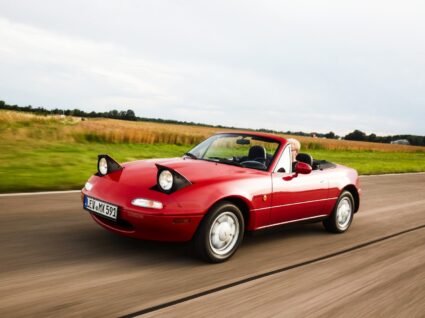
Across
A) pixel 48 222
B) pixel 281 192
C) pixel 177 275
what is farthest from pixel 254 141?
pixel 48 222

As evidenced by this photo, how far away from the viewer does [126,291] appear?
3604 millimetres

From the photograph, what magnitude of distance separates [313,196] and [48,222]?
3.41 metres

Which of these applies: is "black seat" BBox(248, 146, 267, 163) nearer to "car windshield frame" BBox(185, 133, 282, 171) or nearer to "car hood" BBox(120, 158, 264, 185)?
"car windshield frame" BBox(185, 133, 282, 171)

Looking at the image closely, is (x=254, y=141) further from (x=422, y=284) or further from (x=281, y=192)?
(x=422, y=284)

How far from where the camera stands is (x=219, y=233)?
14.8ft

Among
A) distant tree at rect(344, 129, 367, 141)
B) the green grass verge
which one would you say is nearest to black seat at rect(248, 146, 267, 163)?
the green grass verge

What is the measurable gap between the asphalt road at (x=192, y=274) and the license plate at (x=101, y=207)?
418mm

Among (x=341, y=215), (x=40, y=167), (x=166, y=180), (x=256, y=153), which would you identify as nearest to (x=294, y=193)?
(x=256, y=153)

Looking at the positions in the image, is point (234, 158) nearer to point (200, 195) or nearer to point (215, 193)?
point (215, 193)

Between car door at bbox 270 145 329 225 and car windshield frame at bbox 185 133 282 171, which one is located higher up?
car windshield frame at bbox 185 133 282 171

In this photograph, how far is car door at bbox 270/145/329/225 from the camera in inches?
203

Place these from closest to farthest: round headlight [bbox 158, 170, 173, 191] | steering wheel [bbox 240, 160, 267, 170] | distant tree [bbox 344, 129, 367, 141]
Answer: round headlight [bbox 158, 170, 173, 191] → steering wheel [bbox 240, 160, 267, 170] → distant tree [bbox 344, 129, 367, 141]

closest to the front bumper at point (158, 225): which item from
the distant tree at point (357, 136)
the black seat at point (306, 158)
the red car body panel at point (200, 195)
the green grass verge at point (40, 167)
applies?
the red car body panel at point (200, 195)

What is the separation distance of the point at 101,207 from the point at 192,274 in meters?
1.15
